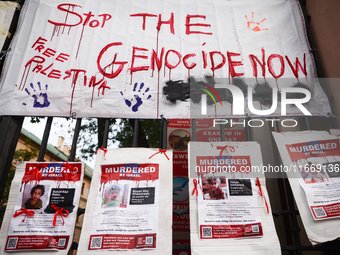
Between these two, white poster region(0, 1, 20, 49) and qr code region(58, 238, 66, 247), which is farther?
white poster region(0, 1, 20, 49)

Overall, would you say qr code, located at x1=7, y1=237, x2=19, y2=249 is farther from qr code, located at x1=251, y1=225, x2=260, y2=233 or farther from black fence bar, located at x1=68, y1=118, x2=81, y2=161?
qr code, located at x1=251, y1=225, x2=260, y2=233

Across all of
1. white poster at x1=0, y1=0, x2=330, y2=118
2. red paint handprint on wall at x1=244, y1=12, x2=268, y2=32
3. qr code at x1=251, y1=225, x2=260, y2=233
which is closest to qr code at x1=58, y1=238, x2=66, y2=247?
white poster at x1=0, y1=0, x2=330, y2=118

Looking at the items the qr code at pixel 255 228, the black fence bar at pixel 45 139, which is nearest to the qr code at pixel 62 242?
the black fence bar at pixel 45 139

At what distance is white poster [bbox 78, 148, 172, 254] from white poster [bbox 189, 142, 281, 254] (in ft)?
0.64

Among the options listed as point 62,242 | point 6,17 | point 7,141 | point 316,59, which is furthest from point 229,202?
point 6,17

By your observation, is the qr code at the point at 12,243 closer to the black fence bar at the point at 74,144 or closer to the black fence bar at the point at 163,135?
the black fence bar at the point at 74,144

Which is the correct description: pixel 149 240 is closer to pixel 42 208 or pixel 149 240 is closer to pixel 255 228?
pixel 255 228

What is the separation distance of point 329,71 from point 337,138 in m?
0.66

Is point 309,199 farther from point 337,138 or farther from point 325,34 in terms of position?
point 325,34

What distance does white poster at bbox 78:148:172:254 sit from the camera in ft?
5.48

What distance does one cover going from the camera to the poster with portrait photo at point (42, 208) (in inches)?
68.1

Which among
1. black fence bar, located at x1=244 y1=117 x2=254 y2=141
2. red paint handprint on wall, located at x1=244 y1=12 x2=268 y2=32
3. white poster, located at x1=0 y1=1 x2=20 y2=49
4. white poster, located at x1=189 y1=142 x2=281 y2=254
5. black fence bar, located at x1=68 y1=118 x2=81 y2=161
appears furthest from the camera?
red paint handprint on wall, located at x1=244 y1=12 x2=268 y2=32

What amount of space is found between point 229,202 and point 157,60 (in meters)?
1.44

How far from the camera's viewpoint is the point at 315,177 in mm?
1888
